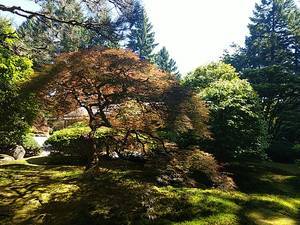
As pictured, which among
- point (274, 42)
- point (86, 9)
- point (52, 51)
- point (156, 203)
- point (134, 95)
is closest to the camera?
point (156, 203)

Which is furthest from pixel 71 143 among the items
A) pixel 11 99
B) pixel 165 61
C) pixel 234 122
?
pixel 165 61

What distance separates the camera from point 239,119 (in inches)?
531

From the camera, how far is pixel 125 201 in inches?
308

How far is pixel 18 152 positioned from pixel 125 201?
398 inches

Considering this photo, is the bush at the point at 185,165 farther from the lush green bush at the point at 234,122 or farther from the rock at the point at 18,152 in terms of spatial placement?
the rock at the point at 18,152

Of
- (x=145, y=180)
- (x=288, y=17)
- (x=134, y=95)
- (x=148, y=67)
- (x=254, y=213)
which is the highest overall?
(x=288, y=17)

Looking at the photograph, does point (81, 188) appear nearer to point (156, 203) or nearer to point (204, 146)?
point (156, 203)

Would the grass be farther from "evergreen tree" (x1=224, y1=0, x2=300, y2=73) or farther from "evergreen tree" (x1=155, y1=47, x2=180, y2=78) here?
"evergreen tree" (x1=155, y1=47, x2=180, y2=78)

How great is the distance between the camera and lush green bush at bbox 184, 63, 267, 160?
13.3 metres

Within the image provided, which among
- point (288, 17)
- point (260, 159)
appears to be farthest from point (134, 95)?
point (288, 17)

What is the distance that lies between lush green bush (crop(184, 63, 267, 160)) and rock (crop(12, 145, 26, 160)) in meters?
9.09

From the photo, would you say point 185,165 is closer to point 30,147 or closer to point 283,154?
point 30,147

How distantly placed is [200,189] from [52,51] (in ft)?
23.4

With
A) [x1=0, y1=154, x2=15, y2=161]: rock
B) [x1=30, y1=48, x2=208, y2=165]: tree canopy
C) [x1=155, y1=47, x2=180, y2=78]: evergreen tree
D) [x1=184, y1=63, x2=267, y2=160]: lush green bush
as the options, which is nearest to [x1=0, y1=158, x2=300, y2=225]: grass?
[x1=30, y1=48, x2=208, y2=165]: tree canopy
